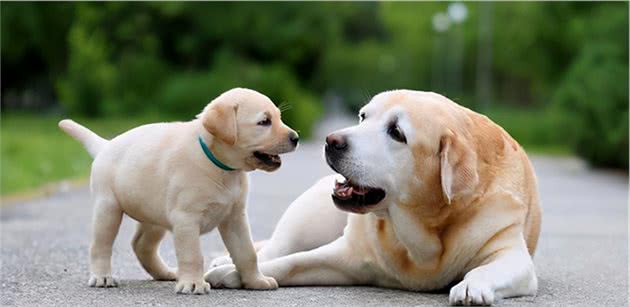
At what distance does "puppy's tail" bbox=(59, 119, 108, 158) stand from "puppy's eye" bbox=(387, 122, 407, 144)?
1.85 metres

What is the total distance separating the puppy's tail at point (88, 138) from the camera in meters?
6.23

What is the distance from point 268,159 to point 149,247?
104 cm

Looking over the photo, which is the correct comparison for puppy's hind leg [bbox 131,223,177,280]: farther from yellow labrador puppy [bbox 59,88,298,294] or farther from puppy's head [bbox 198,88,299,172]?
puppy's head [bbox 198,88,299,172]

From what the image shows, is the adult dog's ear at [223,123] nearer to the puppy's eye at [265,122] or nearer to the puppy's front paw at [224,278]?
the puppy's eye at [265,122]

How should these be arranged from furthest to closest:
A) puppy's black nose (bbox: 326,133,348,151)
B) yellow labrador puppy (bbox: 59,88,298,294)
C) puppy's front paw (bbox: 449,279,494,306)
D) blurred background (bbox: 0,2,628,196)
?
blurred background (bbox: 0,2,628,196) < yellow labrador puppy (bbox: 59,88,298,294) < puppy's black nose (bbox: 326,133,348,151) < puppy's front paw (bbox: 449,279,494,306)

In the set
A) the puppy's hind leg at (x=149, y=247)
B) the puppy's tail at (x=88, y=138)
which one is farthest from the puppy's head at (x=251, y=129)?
the puppy's tail at (x=88, y=138)

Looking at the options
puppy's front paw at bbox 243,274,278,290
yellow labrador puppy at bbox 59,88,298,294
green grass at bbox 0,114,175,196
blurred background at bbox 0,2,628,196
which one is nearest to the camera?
yellow labrador puppy at bbox 59,88,298,294

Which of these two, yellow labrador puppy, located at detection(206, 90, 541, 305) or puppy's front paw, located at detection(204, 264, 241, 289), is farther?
puppy's front paw, located at detection(204, 264, 241, 289)

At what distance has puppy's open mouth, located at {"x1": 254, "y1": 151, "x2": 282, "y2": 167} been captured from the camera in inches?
217

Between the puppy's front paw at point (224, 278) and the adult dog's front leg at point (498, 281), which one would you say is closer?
the adult dog's front leg at point (498, 281)

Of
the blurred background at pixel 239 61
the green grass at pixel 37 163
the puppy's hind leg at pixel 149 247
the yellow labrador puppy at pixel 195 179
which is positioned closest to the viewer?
the yellow labrador puppy at pixel 195 179

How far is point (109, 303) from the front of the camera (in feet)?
17.2

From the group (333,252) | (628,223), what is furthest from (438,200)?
(628,223)

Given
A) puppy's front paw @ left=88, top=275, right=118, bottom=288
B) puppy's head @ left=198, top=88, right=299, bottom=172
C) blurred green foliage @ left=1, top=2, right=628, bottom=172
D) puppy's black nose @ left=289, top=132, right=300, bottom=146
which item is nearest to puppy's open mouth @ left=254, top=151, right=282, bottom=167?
puppy's head @ left=198, top=88, right=299, bottom=172
